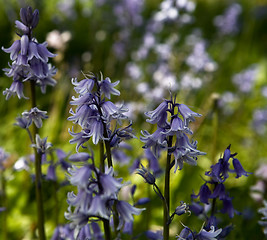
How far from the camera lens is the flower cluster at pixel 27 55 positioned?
1.99 metres

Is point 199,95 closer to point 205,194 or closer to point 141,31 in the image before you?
point 141,31

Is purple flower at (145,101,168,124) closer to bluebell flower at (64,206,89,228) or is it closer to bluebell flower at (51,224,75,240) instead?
bluebell flower at (64,206,89,228)

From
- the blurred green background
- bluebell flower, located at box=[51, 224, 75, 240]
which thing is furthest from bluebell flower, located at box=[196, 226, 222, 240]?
bluebell flower, located at box=[51, 224, 75, 240]

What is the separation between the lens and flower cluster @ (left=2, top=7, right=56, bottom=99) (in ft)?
6.52

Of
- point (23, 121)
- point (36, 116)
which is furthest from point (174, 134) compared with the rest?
point (23, 121)

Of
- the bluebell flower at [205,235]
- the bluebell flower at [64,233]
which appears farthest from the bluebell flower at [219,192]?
the bluebell flower at [64,233]

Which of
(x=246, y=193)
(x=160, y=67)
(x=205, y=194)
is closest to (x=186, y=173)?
(x=246, y=193)

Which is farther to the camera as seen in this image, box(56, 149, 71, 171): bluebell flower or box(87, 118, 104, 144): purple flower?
box(56, 149, 71, 171): bluebell flower

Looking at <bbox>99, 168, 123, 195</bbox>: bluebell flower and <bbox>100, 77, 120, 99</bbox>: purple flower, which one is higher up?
<bbox>100, 77, 120, 99</bbox>: purple flower

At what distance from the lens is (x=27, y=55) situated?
2.04 metres

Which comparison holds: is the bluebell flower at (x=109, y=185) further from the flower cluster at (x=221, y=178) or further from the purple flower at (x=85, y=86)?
the flower cluster at (x=221, y=178)

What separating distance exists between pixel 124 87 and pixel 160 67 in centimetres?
109

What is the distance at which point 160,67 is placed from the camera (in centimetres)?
523

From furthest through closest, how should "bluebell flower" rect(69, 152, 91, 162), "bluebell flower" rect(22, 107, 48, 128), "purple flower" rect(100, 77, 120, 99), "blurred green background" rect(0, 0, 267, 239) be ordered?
"blurred green background" rect(0, 0, 267, 239), "bluebell flower" rect(22, 107, 48, 128), "purple flower" rect(100, 77, 120, 99), "bluebell flower" rect(69, 152, 91, 162)
